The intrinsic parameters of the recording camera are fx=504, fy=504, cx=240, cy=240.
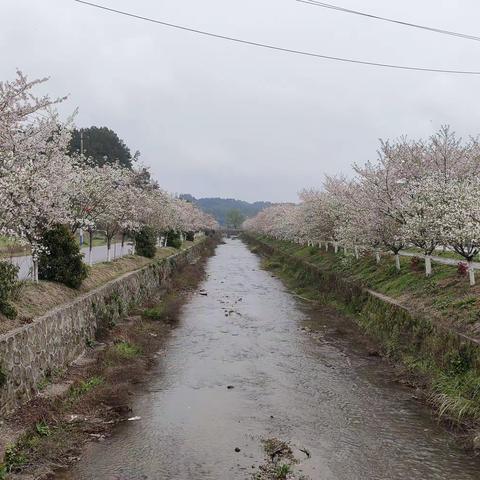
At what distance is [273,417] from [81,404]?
4966 mm

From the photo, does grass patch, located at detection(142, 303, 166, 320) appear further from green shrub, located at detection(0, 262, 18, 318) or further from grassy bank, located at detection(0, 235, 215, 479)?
green shrub, located at detection(0, 262, 18, 318)

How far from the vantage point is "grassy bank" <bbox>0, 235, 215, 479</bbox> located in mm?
9992

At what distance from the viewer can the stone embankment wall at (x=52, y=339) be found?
11273mm

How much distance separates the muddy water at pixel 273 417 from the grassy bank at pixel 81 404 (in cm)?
53

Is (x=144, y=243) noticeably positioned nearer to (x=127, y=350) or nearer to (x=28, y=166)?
(x=127, y=350)

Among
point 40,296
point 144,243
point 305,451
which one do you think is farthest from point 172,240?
point 305,451

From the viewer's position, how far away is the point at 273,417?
13.2m

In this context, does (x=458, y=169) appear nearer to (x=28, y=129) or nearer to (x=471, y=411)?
(x=471, y=411)

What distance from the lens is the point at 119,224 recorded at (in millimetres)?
30469

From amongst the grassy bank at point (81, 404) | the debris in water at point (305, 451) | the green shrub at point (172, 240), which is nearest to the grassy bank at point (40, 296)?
the grassy bank at point (81, 404)

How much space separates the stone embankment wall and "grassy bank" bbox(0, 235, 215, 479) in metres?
0.33

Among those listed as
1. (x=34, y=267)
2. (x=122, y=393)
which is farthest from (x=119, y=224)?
(x=122, y=393)

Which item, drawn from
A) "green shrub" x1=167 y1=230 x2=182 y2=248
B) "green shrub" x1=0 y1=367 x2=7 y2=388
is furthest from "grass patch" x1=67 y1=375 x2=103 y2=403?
"green shrub" x1=167 y1=230 x2=182 y2=248

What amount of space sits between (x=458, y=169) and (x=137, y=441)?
67.2 feet
